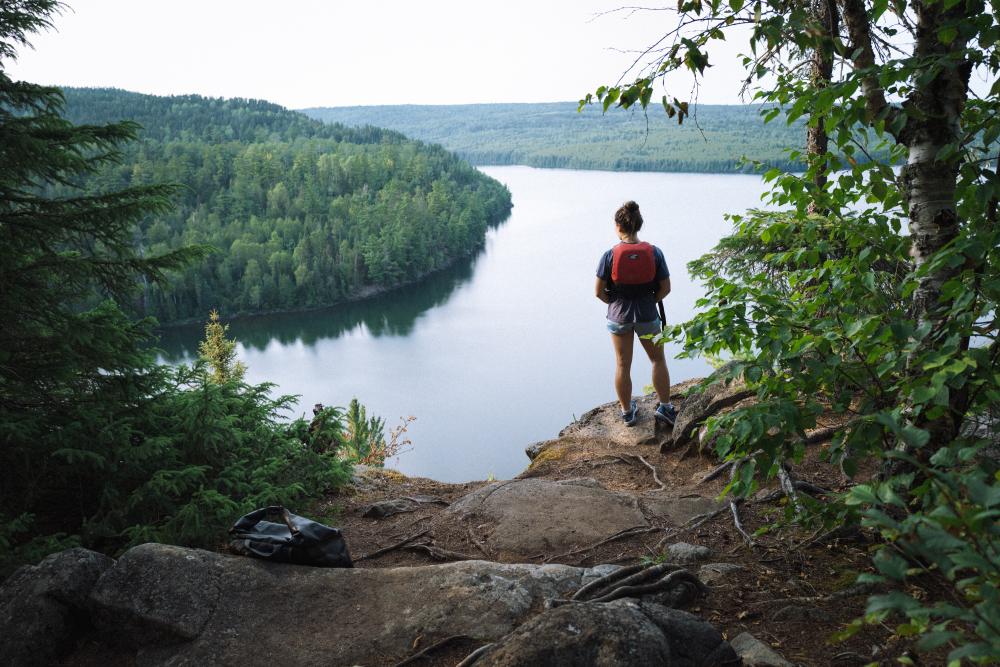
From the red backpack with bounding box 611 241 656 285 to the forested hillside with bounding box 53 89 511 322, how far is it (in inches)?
1496

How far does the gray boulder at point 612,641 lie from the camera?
2.23 m

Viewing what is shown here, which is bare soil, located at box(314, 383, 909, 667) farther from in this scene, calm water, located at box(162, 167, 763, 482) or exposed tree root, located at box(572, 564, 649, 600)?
calm water, located at box(162, 167, 763, 482)

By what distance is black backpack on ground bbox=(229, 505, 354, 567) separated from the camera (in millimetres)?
3457

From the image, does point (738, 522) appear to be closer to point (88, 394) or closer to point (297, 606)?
point (297, 606)

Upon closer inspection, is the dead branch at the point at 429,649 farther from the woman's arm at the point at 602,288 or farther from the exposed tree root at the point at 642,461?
the woman's arm at the point at 602,288

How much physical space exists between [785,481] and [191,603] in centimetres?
278

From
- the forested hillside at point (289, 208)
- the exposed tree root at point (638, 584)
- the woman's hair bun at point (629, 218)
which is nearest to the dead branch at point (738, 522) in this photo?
the exposed tree root at point (638, 584)

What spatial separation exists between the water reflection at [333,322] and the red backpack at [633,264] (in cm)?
4249

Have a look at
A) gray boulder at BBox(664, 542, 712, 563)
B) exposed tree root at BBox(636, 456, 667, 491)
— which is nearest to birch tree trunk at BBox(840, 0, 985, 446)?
gray boulder at BBox(664, 542, 712, 563)

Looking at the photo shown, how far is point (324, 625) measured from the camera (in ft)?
10.00

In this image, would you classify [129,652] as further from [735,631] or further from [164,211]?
[164,211]

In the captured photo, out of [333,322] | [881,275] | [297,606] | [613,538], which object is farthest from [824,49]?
[333,322]

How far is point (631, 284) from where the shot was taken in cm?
553

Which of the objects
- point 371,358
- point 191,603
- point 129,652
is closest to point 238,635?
point 191,603
